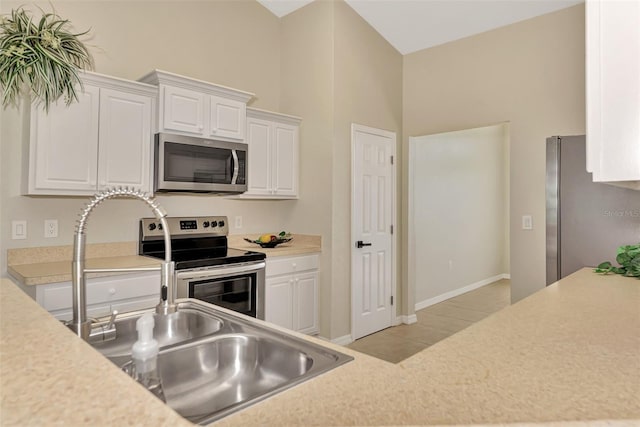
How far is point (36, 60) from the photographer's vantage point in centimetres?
223

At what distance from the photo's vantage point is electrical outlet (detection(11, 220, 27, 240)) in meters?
2.56

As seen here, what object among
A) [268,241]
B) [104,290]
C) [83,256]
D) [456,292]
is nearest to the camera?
[83,256]

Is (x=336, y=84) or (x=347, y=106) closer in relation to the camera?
(x=336, y=84)

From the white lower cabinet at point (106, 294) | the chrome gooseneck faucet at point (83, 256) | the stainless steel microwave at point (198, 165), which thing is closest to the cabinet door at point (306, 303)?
the stainless steel microwave at point (198, 165)

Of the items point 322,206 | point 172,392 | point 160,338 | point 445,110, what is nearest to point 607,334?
point 172,392

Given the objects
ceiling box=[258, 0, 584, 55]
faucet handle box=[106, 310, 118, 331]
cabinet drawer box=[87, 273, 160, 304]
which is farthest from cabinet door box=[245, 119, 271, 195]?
faucet handle box=[106, 310, 118, 331]

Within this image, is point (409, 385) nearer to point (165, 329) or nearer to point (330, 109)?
point (165, 329)

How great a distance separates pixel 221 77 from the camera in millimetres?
3719

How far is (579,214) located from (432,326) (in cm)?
207

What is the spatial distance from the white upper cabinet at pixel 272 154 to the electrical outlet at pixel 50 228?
144cm

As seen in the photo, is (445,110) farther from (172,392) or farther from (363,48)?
(172,392)

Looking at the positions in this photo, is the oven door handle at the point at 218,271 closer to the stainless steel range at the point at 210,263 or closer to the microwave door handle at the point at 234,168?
the stainless steel range at the point at 210,263

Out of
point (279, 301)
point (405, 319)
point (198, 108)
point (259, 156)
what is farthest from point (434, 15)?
point (405, 319)

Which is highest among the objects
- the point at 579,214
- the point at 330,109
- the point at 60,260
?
the point at 330,109
